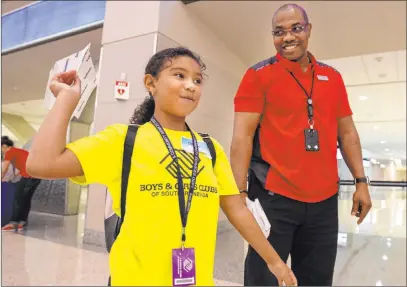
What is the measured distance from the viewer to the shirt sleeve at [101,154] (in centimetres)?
50

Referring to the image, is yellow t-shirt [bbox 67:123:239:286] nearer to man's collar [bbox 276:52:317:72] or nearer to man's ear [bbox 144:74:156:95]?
man's ear [bbox 144:74:156:95]

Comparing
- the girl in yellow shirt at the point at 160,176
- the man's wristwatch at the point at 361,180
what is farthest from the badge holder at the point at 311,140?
the girl in yellow shirt at the point at 160,176

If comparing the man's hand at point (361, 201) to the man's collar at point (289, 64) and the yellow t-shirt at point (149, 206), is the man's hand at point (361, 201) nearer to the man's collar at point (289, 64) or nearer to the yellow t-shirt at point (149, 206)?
the man's collar at point (289, 64)

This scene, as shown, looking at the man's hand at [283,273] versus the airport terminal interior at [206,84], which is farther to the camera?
the airport terminal interior at [206,84]

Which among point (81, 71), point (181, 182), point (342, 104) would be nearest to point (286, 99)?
point (342, 104)

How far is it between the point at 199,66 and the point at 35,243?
342cm

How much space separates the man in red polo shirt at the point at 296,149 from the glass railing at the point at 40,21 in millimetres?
689

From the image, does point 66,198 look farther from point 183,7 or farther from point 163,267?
point 163,267

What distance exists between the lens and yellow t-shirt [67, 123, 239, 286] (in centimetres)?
52

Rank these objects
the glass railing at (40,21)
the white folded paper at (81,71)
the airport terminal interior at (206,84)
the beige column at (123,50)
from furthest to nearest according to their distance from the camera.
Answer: the glass railing at (40,21) < the beige column at (123,50) < the airport terminal interior at (206,84) < the white folded paper at (81,71)

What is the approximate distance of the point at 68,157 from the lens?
1.57 ft

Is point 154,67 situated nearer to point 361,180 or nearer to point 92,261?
point 361,180

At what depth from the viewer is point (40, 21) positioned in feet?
4.80

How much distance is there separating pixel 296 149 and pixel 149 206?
47 centimetres
